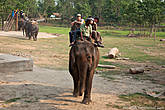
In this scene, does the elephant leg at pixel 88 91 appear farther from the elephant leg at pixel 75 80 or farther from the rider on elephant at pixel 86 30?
the rider on elephant at pixel 86 30

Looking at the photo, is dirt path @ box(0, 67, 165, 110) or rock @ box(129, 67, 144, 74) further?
rock @ box(129, 67, 144, 74)

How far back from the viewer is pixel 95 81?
10.1 metres

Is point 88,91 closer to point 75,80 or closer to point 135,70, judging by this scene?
point 75,80

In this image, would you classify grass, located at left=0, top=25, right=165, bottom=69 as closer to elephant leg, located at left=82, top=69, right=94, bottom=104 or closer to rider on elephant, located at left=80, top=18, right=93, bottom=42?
rider on elephant, located at left=80, top=18, right=93, bottom=42

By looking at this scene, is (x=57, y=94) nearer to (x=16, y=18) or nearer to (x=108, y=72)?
(x=108, y=72)

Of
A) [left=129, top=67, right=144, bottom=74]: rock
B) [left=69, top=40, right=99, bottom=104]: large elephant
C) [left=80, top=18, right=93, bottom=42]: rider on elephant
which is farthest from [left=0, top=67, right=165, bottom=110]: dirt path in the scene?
[left=80, top=18, right=93, bottom=42]: rider on elephant

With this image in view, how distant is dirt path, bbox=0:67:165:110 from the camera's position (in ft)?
21.0

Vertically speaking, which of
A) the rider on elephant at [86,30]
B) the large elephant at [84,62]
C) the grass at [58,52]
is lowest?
the grass at [58,52]

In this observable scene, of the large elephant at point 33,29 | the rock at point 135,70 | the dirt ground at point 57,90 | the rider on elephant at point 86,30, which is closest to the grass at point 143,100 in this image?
the dirt ground at point 57,90

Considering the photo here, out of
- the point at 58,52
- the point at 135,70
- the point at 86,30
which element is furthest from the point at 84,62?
the point at 58,52

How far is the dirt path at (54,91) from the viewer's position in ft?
21.0

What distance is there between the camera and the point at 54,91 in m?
7.82

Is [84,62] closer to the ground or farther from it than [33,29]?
closer to the ground

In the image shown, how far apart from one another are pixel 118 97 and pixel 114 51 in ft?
33.7
